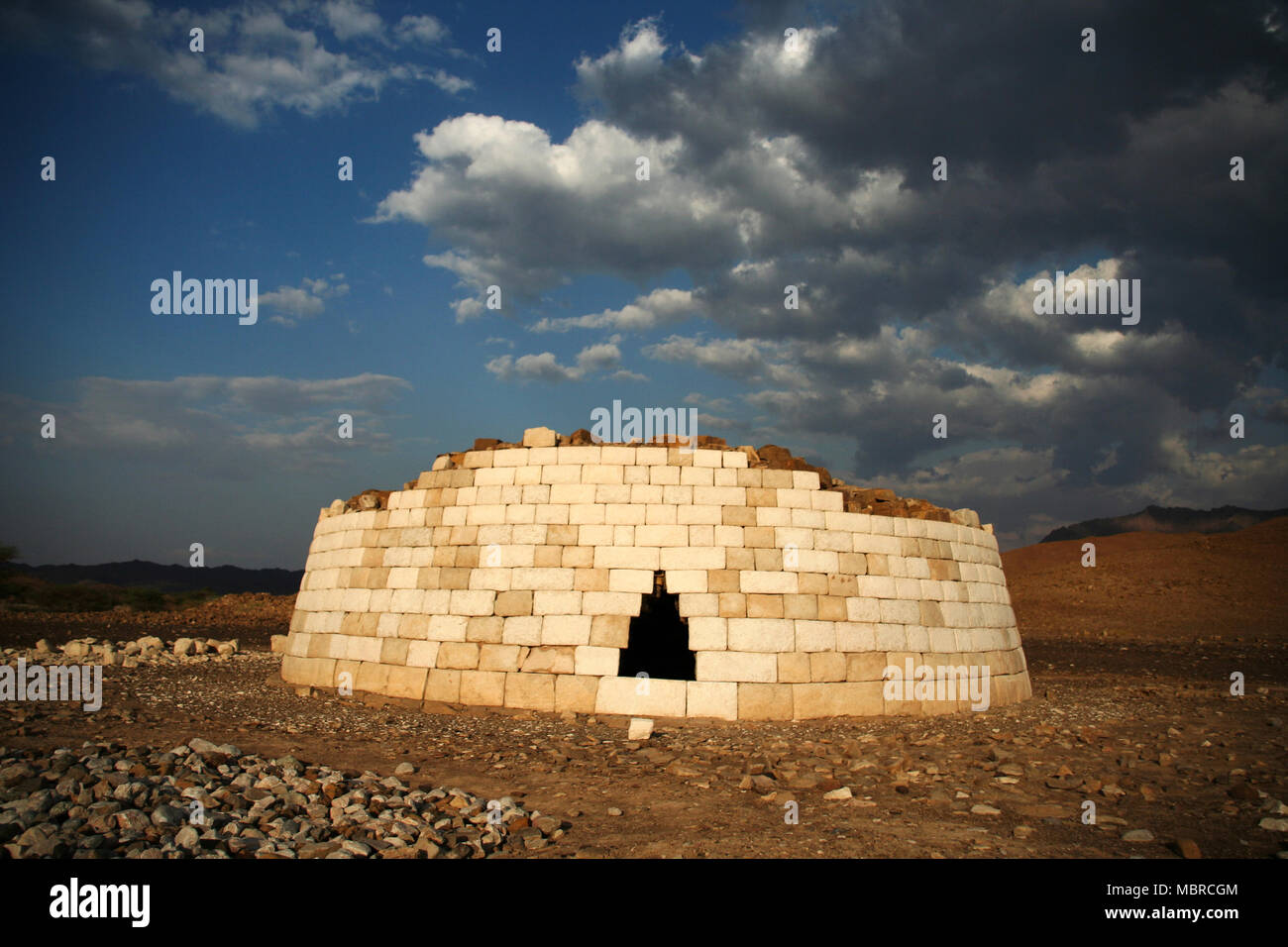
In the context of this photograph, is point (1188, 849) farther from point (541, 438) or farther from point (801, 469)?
point (541, 438)

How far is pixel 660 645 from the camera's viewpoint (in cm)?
1248

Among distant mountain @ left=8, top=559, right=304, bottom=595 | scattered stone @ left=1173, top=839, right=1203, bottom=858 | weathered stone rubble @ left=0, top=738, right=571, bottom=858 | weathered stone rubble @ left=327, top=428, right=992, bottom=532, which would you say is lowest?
distant mountain @ left=8, top=559, right=304, bottom=595

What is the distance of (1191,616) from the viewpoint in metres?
31.1

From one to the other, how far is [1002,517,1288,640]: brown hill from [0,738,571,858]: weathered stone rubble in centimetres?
3057

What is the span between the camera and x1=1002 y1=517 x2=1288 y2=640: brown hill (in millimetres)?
29891

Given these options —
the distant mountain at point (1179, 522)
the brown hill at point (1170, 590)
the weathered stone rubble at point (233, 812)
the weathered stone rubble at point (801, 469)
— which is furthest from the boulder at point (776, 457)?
the distant mountain at point (1179, 522)

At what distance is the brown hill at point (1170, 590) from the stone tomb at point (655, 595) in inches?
929

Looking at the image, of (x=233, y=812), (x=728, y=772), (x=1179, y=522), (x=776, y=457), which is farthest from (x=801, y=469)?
(x=1179, y=522)

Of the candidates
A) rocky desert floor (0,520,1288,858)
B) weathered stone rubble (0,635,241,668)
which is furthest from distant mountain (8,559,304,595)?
rocky desert floor (0,520,1288,858)

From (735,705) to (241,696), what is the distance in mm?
7601

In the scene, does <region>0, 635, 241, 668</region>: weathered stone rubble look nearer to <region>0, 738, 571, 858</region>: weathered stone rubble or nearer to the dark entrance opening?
<region>0, 738, 571, 858</region>: weathered stone rubble
